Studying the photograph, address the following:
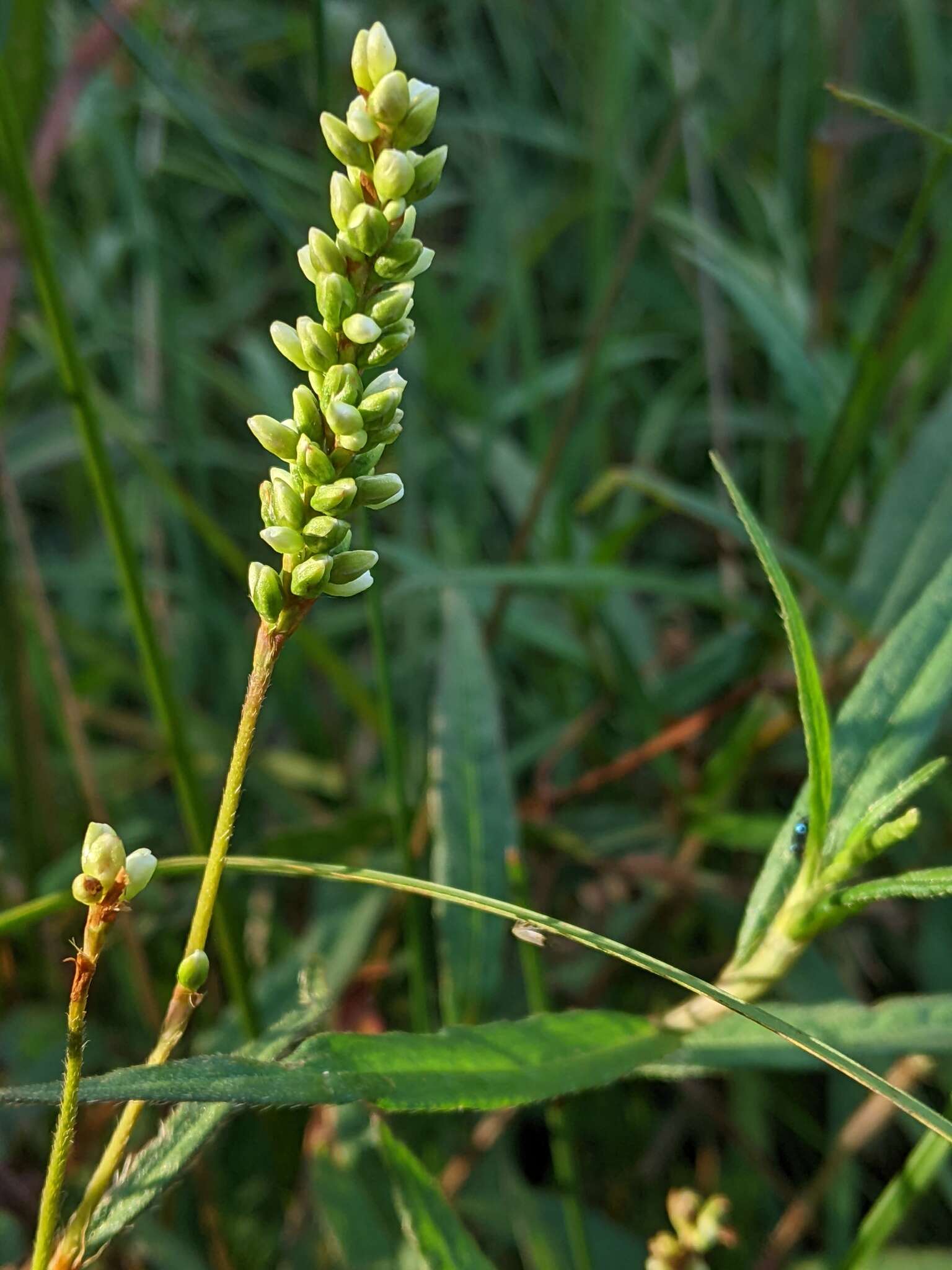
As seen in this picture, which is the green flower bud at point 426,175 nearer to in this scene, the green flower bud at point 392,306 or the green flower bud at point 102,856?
the green flower bud at point 392,306

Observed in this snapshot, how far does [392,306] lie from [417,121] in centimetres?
11

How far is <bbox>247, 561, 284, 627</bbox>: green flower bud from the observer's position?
0.62m

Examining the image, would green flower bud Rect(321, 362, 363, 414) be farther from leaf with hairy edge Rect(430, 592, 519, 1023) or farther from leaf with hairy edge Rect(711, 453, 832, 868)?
leaf with hairy edge Rect(430, 592, 519, 1023)

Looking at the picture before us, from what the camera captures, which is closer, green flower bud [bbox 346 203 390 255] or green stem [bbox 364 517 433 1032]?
green flower bud [bbox 346 203 390 255]

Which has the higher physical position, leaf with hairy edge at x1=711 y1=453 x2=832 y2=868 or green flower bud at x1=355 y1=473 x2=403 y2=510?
green flower bud at x1=355 y1=473 x2=403 y2=510

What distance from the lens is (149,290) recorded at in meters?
2.16

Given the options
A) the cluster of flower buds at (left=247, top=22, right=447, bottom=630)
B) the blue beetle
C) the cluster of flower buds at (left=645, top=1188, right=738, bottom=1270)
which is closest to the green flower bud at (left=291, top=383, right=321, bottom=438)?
the cluster of flower buds at (left=247, top=22, right=447, bottom=630)

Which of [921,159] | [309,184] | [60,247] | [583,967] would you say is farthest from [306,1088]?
[921,159]

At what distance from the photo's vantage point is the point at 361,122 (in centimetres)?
61

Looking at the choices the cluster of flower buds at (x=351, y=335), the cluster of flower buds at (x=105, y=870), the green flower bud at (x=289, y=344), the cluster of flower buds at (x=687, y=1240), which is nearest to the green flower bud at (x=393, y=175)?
the cluster of flower buds at (x=351, y=335)

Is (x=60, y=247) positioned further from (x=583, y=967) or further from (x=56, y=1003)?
(x=583, y=967)

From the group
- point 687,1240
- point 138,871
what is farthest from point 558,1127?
point 138,871

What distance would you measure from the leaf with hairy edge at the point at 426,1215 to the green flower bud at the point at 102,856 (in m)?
0.36

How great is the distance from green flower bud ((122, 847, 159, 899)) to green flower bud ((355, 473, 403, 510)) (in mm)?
→ 242
